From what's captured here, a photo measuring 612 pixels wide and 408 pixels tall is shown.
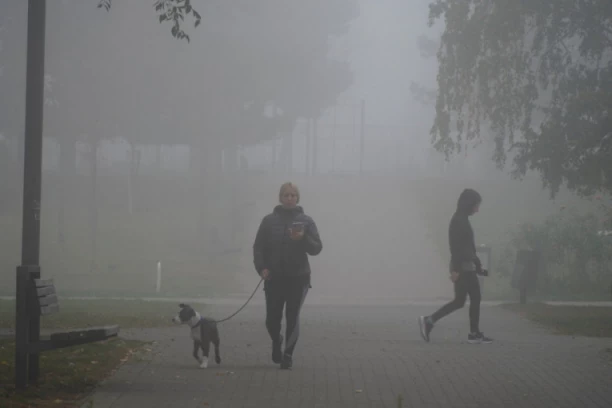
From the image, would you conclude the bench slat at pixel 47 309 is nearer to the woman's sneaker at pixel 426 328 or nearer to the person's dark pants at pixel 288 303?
the person's dark pants at pixel 288 303

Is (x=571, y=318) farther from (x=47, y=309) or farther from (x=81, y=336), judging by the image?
(x=47, y=309)

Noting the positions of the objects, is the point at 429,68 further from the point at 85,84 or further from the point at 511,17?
the point at 511,17

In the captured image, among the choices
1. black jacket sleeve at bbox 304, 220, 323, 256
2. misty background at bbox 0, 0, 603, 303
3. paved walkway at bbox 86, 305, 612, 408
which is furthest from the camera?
misty background at bbox 0, 0, 603, 303

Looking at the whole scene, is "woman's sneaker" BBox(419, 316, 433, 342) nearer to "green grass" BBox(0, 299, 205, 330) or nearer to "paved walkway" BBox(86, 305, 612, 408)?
"paved walkway" BBox(86, 305, 612, 408)

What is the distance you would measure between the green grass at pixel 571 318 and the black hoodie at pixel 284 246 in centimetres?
520

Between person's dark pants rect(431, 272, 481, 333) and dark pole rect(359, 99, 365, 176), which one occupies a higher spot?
dark pole rect(359, 99, 365, 176)

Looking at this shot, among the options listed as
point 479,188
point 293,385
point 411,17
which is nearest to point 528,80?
point 293,385

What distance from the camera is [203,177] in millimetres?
41750

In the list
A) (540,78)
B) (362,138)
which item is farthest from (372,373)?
(362,138)

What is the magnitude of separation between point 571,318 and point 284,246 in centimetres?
701

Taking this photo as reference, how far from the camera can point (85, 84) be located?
38000 mm

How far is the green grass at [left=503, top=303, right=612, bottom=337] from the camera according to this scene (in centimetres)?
1275

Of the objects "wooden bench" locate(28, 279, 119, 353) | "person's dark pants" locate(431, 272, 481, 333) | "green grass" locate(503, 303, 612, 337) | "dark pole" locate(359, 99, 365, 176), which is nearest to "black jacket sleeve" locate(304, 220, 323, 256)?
"wooden bench" locate(28, 279, 119, 353)

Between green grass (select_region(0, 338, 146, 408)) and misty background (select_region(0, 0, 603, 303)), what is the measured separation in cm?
1344
